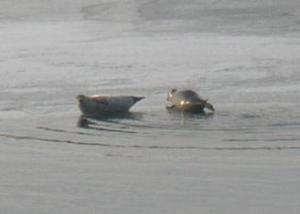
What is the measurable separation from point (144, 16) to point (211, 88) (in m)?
11.3

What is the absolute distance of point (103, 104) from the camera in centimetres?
1772

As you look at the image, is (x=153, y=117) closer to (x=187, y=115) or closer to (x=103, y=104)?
(x=187, y=115)

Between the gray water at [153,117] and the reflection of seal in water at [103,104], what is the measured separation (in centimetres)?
17

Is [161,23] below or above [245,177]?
below

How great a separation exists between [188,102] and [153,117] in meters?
0.68

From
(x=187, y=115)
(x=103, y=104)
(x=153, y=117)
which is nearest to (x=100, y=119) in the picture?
(x=103, y=104)

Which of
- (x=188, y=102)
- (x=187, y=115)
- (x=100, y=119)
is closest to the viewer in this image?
(x=100, y=119)

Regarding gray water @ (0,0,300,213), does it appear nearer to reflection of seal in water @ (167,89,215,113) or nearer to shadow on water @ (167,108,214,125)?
shadow on water @ (167,108,214,125)

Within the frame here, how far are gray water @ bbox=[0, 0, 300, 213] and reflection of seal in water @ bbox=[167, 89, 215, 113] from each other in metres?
0.18

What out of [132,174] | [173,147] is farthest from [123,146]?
[132,174]

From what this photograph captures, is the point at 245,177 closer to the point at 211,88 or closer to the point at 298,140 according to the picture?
the point at 298,140

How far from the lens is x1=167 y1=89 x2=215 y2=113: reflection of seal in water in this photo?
17656mm

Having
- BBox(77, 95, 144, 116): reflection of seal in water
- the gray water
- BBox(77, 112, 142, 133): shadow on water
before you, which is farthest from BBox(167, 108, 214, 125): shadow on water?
BBox(77, 95, 144, 116): reflection of seal in water

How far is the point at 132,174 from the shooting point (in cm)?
1369
